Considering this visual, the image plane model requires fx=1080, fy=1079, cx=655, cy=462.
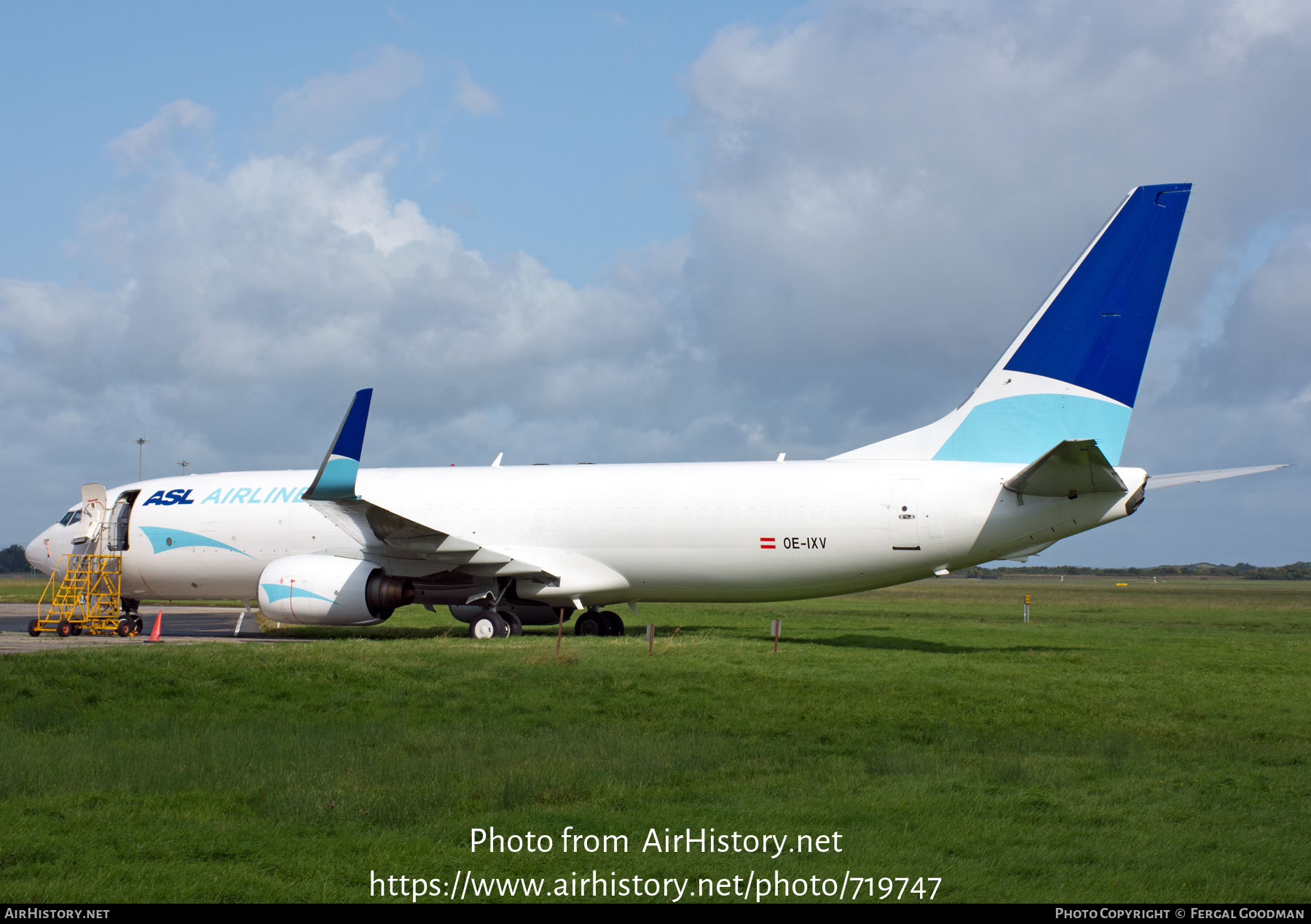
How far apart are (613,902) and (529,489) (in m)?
16.9

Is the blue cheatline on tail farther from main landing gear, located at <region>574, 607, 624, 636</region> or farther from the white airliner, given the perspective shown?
main landing gear, located at <region>574, 607, 624, 636</region>

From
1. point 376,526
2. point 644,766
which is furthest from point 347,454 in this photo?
point 644,766

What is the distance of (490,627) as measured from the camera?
21062 mm

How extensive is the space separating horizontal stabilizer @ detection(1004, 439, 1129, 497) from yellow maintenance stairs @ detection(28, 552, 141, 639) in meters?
19.1

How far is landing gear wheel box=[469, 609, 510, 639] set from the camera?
2102cm

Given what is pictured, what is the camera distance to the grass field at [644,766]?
6.25 m

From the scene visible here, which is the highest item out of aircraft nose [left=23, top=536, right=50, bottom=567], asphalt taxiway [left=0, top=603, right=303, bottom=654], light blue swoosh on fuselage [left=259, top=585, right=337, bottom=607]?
aircraft nose [left=23, top=536, right=50, bottom=567]

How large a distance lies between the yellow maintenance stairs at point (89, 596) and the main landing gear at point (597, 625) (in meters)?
10.0

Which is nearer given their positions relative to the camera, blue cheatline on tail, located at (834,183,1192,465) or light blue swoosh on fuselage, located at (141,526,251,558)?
blue cheatline on tail, located at (834,183,1192,465)

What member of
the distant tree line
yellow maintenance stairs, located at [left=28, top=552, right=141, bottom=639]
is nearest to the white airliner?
yellow maintenance stairs, located at [left=28, top=552, right=141, bottom=639]

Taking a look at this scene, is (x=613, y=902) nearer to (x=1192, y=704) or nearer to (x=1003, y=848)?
(x=1003, y=848)

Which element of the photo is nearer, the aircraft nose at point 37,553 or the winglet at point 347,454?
the winglet at point 347,454

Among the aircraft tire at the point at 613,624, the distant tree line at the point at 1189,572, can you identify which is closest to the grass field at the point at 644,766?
the aircraft tire at the point at 613,624

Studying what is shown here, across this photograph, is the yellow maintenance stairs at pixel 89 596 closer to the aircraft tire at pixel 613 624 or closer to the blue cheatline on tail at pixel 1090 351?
the aircraft tire at pixel 613 624
